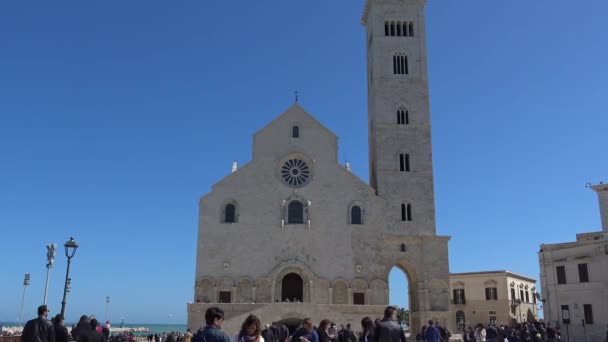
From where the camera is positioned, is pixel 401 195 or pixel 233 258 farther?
pixel 401 195

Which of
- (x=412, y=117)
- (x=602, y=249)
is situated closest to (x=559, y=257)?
(x=602, y=249)

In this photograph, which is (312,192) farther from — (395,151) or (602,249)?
(602,249)

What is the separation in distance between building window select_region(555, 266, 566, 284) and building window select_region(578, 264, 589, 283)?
1.15 m

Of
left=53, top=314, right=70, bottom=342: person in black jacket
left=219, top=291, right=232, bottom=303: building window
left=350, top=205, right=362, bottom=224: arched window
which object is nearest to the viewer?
left=53, top=314, right=70, bottom=342: person in black jacket

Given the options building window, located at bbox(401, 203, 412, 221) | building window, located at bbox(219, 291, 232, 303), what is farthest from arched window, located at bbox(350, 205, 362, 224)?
building window, located at bbox(219, 291, 232, 303)

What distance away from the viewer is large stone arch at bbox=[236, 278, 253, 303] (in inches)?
1540

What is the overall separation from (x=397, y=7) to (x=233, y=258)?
24.9 metres

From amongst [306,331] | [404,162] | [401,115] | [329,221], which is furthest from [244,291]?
[306,331]

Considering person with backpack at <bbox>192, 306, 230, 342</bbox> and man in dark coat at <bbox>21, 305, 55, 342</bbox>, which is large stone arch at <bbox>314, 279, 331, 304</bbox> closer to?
man in dark coat at <bbox>21, 305, 55, 342</bbox>

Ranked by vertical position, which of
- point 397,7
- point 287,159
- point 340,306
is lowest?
point 340,306

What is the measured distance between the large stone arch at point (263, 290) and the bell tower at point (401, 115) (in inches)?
412

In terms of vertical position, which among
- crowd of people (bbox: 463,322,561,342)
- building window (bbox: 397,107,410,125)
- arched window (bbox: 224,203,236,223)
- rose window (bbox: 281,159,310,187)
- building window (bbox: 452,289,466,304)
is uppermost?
building window (bbox: 397,107,410,125)

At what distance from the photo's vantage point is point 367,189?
42.3 meters

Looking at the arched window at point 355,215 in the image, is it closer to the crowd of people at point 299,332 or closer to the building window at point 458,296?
the building window at point 458,296
